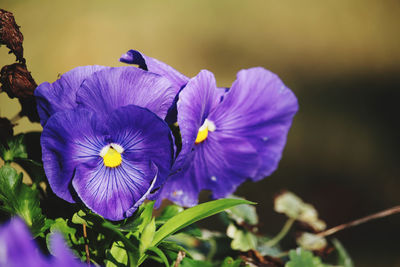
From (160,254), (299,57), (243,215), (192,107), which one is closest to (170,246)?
(160,254)

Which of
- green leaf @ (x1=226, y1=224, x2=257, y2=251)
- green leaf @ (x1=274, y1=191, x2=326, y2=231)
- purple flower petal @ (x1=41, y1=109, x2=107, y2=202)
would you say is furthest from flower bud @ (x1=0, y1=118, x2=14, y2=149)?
green leaf @ (x1=274, y1=191, x2=326, y2=231)

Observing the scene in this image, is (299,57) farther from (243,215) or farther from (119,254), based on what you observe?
(119,254)

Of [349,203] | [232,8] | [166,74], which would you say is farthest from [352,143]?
[166,74]

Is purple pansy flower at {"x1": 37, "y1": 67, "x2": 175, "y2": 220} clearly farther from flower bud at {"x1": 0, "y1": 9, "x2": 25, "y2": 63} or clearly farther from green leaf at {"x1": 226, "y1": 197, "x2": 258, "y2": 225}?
green leaf at {"x1": 226, "y1": 197, "x2": 258, "y2": 225}

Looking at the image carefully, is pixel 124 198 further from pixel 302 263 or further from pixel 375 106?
pixel 375 106

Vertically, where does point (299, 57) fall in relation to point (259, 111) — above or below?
Answer: below

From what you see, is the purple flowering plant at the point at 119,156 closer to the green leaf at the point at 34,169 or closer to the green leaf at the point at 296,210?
the green leaf at the point at 34,169
